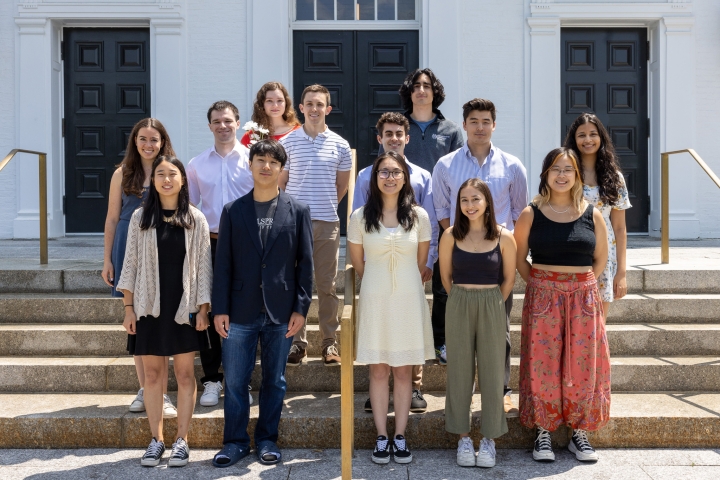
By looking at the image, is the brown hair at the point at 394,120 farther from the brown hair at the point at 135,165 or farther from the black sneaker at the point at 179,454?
the black sneaker at the point at 179,454

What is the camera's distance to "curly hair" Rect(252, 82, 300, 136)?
5.02 m

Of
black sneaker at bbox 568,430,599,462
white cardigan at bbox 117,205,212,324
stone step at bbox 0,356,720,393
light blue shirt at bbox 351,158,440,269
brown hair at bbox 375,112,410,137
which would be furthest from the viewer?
stone step at bbox 0,356,720,393

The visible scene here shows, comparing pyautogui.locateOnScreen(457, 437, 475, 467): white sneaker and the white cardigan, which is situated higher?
the white cardigan

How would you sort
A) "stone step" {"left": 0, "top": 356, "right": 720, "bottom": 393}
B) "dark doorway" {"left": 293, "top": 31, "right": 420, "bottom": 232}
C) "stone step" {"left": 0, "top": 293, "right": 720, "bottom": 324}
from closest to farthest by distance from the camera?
"stone step" {"left": 0, "top": 356, "right": 720, "bottom": 393} < "stone step" {"left": 0, "top": 293, "right": 720, "bottom": 324} < "dark doorway" {"left": 293, "top": 31, "right": 420, "bottom": 232}

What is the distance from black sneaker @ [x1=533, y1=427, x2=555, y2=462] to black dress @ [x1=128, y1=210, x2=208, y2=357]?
201 cm

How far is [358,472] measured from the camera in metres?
4.01

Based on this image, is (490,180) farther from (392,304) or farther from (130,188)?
(130,188)

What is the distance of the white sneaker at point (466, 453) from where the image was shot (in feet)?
13.5

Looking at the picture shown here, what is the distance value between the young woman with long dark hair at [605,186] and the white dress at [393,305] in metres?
1.12

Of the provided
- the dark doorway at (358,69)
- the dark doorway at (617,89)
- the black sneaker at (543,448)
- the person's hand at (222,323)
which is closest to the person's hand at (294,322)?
the person's hand at (222,323)

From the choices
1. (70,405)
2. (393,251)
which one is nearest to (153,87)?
(70,405)

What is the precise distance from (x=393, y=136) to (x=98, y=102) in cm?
555

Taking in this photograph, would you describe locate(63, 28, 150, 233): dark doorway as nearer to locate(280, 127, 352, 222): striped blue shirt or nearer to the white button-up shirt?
the white button-up shirt

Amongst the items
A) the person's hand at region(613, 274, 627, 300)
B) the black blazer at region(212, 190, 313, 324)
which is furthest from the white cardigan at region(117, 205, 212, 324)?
the person's hand at region(613, 274, 627, 300)
